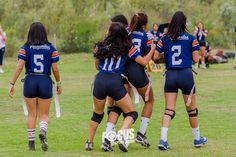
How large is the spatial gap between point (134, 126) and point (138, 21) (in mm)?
3120

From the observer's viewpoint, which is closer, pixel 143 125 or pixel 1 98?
pixel 143 125

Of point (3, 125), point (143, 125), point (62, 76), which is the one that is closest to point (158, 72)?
point (62, 76)

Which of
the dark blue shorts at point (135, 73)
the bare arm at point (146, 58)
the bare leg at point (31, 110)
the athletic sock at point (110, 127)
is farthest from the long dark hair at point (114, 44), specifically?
the bare leg at point (31, 110)

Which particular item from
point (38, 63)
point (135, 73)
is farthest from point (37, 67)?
point (135, 73)

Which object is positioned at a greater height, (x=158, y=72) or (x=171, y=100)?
(x=171, y=100)

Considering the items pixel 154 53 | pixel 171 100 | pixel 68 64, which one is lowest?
pixel 68 64

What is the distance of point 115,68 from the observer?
10.9 m

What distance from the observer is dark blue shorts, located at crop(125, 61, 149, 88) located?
11.4 meters

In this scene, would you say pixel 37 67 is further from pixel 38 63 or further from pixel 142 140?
pixel 142 140

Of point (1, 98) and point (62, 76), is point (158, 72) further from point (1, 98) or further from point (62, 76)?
point (1, 98)

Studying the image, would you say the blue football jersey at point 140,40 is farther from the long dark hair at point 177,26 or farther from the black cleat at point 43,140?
the black cleat at point 43,140

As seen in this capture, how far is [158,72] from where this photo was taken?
2814cm

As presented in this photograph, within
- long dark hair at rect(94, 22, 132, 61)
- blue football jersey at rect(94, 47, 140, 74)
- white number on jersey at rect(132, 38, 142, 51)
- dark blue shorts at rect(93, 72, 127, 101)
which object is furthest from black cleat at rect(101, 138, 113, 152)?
white number on jersey at rect(132, 38, 142, 51)

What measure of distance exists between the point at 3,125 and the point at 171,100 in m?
4.25
